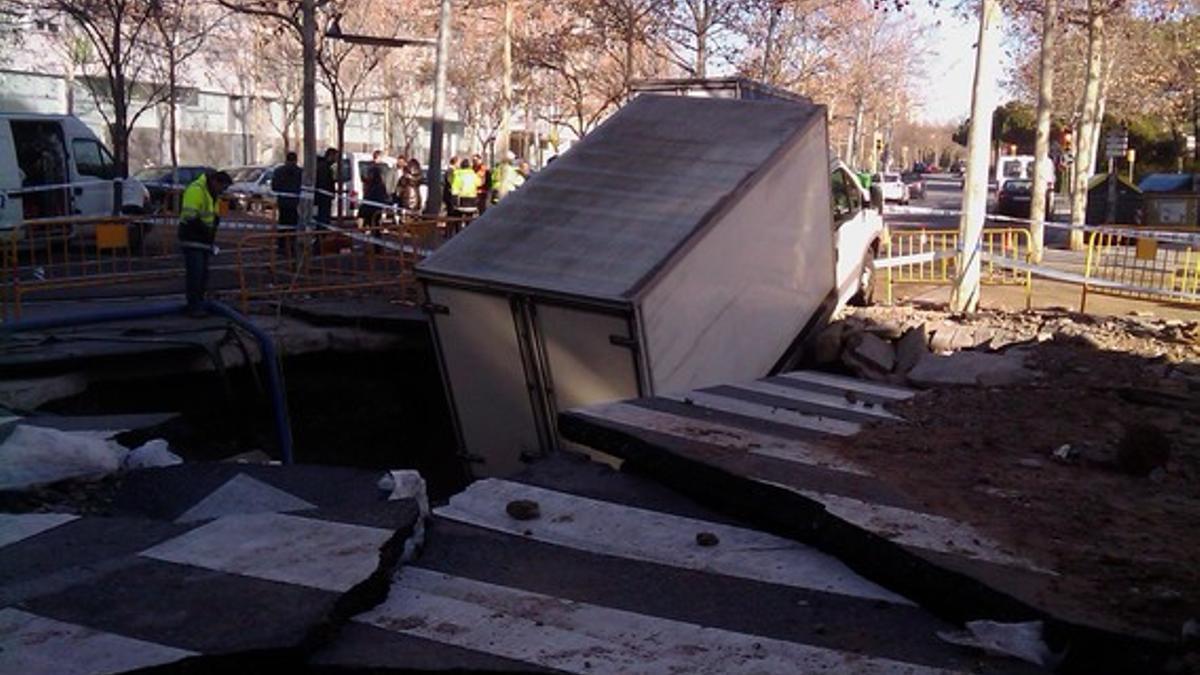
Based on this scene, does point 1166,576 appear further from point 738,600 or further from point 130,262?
point 130,262

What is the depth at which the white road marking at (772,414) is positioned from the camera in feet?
23.0

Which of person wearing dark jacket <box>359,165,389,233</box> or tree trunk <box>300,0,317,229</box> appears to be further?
person wearing dark jacket <box>359,165,389,233</box>

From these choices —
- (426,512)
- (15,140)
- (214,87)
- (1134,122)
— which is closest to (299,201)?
(15,140)

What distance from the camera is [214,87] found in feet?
170

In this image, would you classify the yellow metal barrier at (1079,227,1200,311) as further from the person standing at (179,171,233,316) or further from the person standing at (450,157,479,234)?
the person standing at (450,157,479,234)

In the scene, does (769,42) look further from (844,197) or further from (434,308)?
(434,308)

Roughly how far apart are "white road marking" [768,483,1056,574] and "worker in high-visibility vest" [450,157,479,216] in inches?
964

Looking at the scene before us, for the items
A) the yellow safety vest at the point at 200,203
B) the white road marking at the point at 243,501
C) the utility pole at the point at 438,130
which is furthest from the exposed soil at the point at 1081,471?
the utility pole at the point at 438,130

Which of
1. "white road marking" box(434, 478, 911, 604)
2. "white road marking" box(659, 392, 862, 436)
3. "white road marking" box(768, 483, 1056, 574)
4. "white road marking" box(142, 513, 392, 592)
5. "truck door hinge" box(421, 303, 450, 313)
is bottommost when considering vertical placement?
"white road marking" box(434, 478, 911, 604)

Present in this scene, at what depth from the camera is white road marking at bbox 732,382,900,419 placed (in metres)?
7.75

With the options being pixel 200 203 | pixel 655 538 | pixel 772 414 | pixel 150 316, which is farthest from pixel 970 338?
pixel 200 203

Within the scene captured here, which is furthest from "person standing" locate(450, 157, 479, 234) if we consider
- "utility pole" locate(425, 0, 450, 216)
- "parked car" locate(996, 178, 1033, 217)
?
"parked car" locate(996, 178, 1033, 217)

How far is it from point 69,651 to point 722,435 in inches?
142

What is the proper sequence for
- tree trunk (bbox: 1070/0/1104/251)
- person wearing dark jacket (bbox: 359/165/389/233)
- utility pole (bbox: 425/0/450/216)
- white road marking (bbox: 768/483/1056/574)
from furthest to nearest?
tree trunk (bbox: 1070/0/1104/251) < person wearing dark jacket (bbox: 359/165/389/233) < utility pole (bbox: 425/0/450/216) < white road marking (bbox: 768/483/1056/574)
